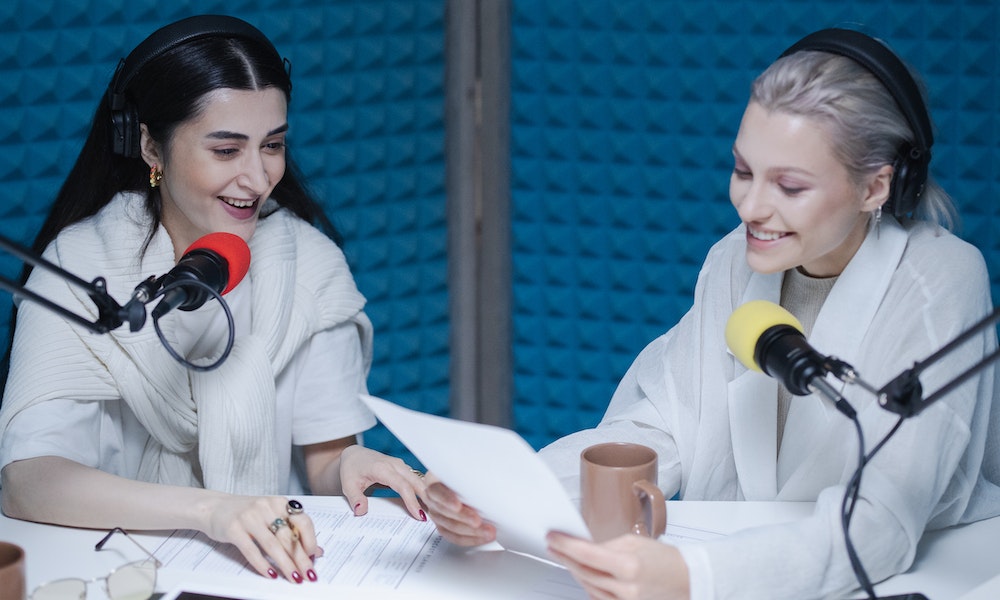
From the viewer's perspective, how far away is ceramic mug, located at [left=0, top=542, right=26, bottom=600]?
1131mm

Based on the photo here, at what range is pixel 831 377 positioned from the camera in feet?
4.91

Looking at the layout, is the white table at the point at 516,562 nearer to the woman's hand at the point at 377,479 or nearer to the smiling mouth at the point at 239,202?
the woman's hand at the point at 377,479

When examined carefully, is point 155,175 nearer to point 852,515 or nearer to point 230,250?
point 230,250

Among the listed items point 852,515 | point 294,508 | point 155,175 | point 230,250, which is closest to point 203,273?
point 230,250

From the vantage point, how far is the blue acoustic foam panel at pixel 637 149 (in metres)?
2.35

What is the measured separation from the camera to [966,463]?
149 cm

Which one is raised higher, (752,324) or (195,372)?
(752,324)

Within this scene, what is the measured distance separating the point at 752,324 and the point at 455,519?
0.41 m

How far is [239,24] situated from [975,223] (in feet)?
5.05

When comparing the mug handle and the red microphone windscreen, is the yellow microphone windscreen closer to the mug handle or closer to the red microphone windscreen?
the mug handle

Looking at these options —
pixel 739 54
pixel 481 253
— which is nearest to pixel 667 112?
pixel 739 54

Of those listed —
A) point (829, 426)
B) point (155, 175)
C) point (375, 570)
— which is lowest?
point (375, 570)

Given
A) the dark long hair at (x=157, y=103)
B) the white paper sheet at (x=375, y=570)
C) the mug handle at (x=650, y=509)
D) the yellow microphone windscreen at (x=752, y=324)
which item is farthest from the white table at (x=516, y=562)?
the dark long hair at (x=157, y=103)

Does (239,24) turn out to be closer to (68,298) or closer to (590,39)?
(68,298)
